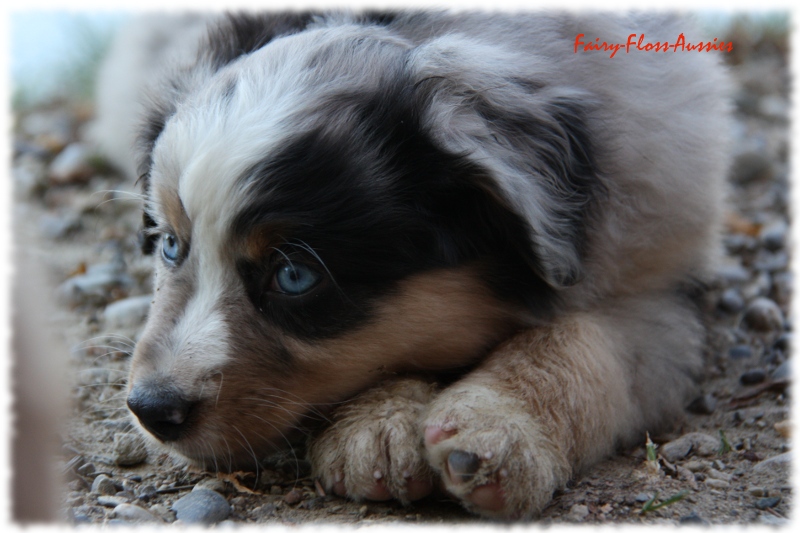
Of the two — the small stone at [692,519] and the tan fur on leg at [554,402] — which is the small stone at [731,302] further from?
the small stone at [692,519]

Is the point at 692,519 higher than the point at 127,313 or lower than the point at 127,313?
lower

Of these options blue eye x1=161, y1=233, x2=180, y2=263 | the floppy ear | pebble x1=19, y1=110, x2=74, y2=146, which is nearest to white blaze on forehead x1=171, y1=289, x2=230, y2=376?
blue eye x1=161, y1=233, x2=180, y2=263

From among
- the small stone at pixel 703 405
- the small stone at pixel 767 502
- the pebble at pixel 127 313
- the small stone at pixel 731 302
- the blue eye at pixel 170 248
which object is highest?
the blue eye at pixel 170 248

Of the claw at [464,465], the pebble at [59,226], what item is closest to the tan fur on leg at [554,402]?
the claw at [464,465]

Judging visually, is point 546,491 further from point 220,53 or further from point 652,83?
point 220,53

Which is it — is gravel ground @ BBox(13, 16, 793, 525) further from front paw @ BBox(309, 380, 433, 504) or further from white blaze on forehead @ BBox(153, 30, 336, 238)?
white blaze on forehead @ BBox(153, 30, 336, 238)

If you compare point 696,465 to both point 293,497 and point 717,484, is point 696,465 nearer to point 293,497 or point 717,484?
point 717,484

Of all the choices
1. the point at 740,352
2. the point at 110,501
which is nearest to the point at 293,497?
the point at 110,501
